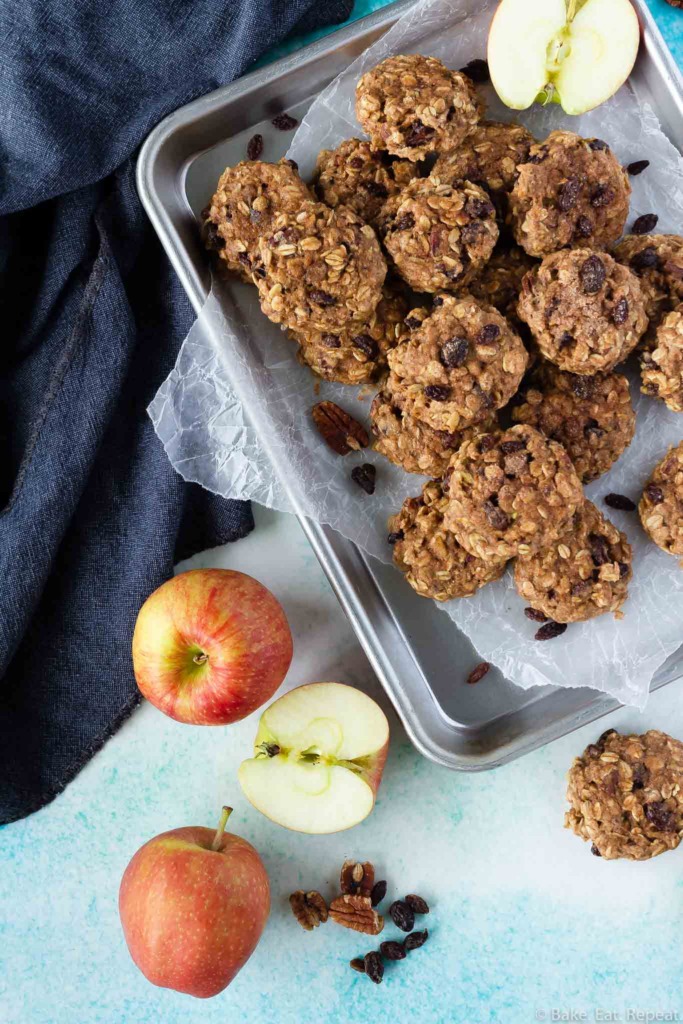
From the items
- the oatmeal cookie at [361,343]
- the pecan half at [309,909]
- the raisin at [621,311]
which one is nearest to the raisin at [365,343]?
the oatmeal cookie at [361,343]

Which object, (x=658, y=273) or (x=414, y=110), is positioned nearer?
(x=414, y=110)

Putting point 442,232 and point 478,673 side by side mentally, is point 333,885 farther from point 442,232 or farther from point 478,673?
point 442,232

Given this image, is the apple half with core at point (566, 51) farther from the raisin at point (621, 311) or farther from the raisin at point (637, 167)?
the raisin at point (621, 311)

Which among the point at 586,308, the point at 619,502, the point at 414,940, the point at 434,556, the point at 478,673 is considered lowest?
the point at 414,940

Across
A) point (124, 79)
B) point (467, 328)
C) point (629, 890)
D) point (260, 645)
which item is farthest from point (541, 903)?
point (124, 79)

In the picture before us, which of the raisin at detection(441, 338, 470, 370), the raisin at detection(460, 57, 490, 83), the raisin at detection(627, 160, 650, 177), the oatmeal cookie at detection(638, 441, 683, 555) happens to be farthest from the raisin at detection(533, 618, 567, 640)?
the raisin at detection(460, 57, 490, 83)

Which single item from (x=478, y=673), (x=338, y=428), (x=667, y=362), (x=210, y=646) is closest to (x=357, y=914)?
(x=478, y=673)

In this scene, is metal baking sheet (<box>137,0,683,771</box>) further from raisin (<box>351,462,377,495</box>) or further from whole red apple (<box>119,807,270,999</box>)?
whole red apple (<box>119,807,270,999</box>)

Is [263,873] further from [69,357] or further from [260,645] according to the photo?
[69,357]
